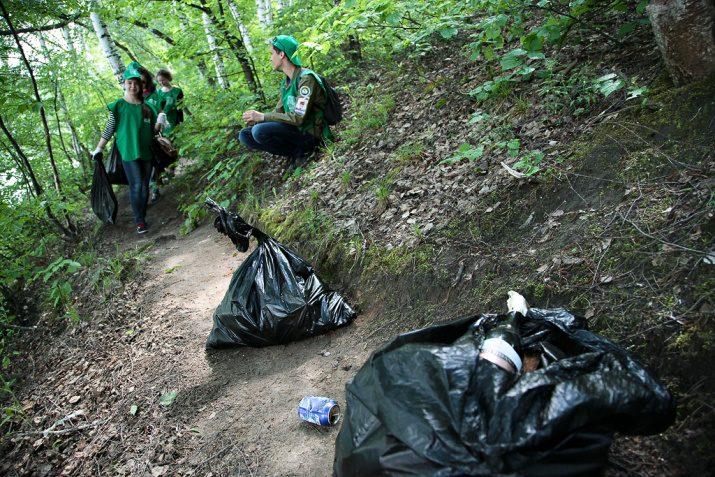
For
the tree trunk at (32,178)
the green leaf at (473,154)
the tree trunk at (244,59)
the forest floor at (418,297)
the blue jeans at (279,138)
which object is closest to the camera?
the forest floor at (418,297)

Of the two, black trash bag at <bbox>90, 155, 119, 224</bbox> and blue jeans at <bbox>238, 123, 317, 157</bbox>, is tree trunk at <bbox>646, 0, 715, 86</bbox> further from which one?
black trash bag at <bbox>90, 155, 119, 224</bbox>

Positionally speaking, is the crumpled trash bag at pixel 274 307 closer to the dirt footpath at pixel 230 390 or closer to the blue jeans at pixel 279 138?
the dirt footpath at pixel 230 390

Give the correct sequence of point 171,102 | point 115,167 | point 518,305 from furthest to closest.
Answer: point 171,102, point 115,167, point 518,305

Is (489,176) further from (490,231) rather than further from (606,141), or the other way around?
(606,141)

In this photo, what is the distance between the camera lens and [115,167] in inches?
206

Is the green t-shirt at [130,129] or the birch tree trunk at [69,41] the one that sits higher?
the birch tree trunk at [69,41]

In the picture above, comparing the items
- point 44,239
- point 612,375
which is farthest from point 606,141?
point 44,239

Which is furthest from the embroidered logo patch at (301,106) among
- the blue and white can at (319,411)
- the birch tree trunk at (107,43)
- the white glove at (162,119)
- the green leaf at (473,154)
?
the birch tree trunk at (107,43)

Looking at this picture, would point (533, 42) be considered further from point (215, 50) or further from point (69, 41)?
point (69, 41)

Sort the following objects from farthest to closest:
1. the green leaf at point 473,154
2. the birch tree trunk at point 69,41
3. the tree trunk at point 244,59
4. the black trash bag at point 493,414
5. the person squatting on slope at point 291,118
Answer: the birch tree trunk at point 69,41, the tree trunk at point 244,59, the person squatting on slope at point 291,118, the green leaf at point 473,154, the black trash bag at point 493,414

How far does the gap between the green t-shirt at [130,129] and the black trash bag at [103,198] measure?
51cm

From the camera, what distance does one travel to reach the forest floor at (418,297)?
167cm

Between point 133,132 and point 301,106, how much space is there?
2.31 m

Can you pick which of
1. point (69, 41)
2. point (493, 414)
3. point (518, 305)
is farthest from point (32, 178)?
point (493, 414)
